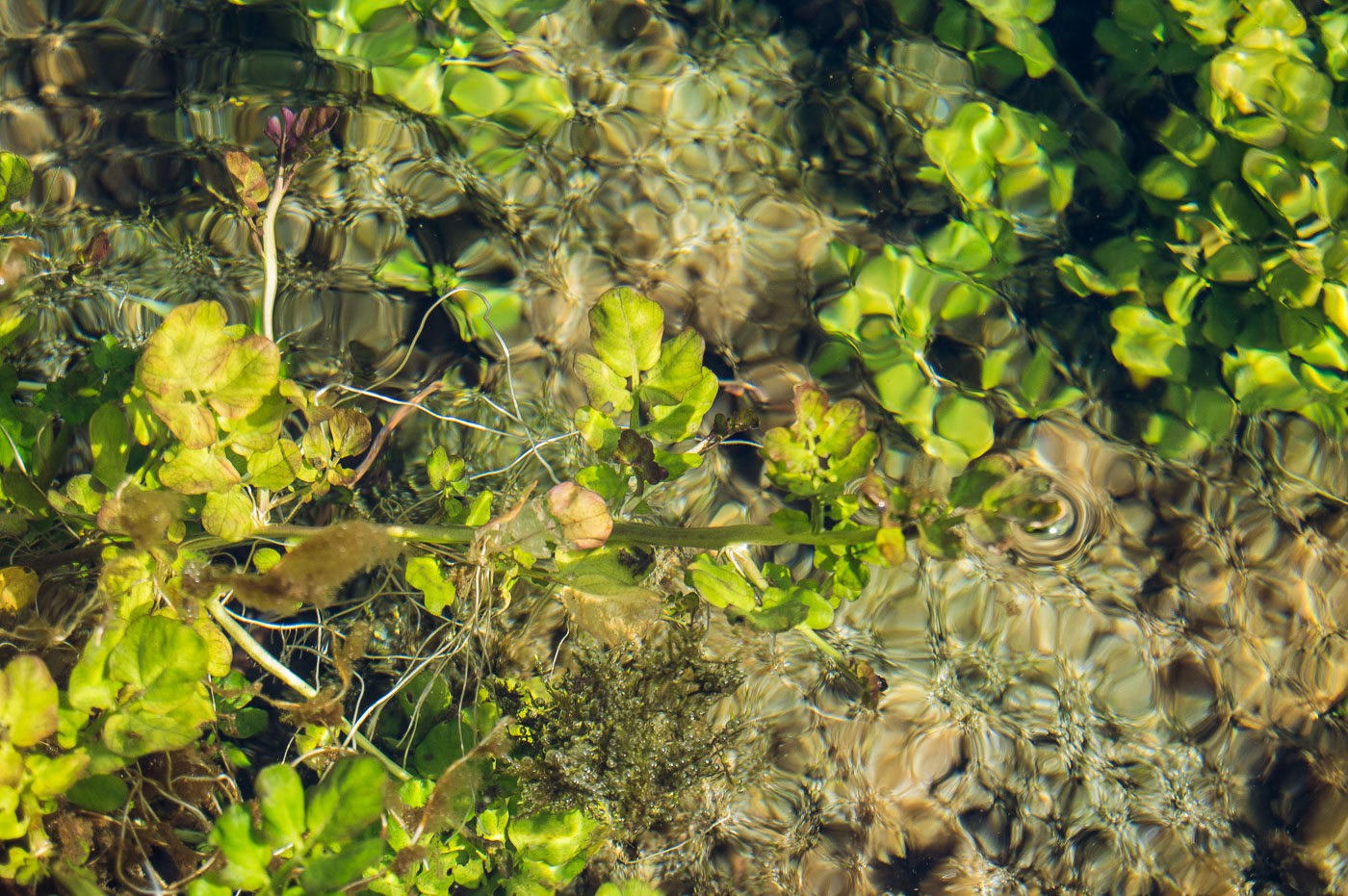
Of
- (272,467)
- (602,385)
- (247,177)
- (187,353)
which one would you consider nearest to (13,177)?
(247,177)

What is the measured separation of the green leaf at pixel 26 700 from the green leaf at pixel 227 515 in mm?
382

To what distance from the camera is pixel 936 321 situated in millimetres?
2977

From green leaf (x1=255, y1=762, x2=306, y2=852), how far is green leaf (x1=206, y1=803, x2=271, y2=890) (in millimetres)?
29

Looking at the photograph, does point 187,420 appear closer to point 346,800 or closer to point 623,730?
point 346,800

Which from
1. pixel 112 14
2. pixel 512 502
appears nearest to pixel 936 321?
pixel 512 502

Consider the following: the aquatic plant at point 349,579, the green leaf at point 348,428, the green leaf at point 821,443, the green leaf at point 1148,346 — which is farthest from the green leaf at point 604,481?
the green leaf at point 1148,346

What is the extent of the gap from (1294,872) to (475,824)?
7.71ft

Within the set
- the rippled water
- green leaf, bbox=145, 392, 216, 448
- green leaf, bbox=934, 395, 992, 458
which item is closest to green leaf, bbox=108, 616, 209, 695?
green leaf, bbox=145, 392, 216, 448

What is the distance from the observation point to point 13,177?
215 centimetres

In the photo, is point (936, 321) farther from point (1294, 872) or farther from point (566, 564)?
point (1294, 872)

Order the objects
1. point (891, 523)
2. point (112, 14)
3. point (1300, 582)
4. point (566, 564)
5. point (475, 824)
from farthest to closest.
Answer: point (112, 14) < point (1300, 582) < point (475, 824) < point (566, 564) < point (891, 523)

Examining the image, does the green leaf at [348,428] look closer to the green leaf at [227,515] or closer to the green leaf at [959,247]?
the green leaf at [227,515]

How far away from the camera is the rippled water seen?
2627 millimetres

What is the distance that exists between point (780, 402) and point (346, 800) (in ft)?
5.90
